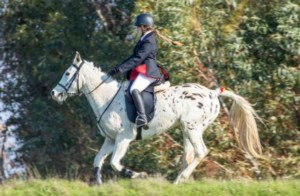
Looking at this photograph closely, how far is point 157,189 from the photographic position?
7105 millimetres

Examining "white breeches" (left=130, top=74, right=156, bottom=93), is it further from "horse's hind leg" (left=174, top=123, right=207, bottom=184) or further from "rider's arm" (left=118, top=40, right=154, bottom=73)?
"horse's hind leg" (left=174, top=123, right=207, bottom=184)


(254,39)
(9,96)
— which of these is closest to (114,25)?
(9,96)

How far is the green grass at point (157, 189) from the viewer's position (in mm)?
6992

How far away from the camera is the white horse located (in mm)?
8117

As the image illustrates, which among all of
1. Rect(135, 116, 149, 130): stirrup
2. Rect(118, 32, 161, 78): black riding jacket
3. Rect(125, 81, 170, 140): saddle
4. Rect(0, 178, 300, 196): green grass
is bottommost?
Rect(0, 178, 300, 196): green grass

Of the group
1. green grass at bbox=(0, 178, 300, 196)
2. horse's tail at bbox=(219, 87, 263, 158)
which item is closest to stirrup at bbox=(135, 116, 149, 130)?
→ green grass at bbox=(0, 178, 300, 196)

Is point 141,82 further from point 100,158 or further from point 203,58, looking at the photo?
point 203,58

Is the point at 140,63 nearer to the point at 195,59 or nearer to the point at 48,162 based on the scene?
the point at 195,59

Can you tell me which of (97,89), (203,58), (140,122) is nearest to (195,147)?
(140,122)

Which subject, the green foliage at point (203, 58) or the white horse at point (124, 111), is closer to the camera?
the white horse at point (124, 111)

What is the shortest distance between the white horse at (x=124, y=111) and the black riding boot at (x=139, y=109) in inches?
10.1

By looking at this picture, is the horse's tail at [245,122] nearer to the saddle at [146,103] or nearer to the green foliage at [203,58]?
the green foliage at [203,58]

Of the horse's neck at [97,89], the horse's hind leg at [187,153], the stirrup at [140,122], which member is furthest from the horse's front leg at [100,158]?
the horse's hind leg at [187,153]

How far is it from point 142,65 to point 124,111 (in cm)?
74
